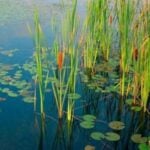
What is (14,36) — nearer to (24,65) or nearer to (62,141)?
(24,65)

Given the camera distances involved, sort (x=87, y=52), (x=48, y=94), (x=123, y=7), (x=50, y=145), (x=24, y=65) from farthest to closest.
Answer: (x=24, y=65) → (x=87, y=52) → (x=48, y=94) → (x=123, y=7) → (x=50, y=145)

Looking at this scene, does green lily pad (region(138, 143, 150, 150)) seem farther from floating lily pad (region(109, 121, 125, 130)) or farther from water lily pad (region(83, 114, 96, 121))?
water lily pad (region(83, 114, 96, 121))

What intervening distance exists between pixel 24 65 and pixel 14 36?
113cm

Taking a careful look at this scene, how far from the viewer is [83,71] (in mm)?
3889

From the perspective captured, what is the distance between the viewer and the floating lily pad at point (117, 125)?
2758 millimetres

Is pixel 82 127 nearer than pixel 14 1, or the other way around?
pixel 82 127

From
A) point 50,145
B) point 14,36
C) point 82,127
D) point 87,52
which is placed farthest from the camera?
point 14,36

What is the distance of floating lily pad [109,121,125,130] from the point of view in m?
2.76

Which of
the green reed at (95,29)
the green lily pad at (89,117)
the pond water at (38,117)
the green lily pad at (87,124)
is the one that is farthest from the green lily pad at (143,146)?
the green reed at (95,29)

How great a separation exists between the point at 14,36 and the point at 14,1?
Answer: 85.8 inches

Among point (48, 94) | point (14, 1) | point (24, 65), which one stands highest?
point (14, 1)

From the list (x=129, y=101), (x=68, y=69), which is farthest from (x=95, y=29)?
(x=129, y=101)

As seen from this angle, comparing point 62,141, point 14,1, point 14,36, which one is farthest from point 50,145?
point 14,1

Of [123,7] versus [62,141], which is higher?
[123,7]
